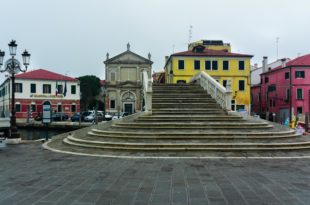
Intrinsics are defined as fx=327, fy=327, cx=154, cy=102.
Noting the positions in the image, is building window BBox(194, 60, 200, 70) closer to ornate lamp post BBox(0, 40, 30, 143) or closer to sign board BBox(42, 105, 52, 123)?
sign board BBox(42, 105, 52, 123)

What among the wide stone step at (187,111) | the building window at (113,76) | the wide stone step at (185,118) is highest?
the building window at (113,76)

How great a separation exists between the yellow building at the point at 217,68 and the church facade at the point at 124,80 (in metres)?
12.0

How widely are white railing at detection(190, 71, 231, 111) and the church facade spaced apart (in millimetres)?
37975

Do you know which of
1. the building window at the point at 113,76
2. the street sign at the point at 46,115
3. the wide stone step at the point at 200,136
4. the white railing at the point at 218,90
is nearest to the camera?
the wide stone step at the point at 200,136

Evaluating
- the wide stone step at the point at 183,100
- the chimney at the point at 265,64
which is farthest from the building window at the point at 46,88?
the wide stone step at the point at 183,100

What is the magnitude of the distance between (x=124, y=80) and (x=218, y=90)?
44196mm

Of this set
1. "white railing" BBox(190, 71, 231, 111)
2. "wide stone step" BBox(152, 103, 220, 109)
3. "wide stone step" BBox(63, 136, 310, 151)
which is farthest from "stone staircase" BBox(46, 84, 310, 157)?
"wide stone step" BBox(152, 103, 220, 109)

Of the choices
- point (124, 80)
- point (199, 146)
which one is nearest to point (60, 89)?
point (124, 80)

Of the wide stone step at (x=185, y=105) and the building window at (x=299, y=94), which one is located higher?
the building window at (x=299, y=94)

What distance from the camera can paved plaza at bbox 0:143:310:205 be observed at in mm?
5617

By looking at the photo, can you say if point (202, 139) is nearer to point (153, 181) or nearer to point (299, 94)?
point (153, 181)

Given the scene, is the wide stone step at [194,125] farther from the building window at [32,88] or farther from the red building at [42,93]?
the building window at [32,88]

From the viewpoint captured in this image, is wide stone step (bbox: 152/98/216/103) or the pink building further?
the pink building

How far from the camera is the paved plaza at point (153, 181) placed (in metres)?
5.62
